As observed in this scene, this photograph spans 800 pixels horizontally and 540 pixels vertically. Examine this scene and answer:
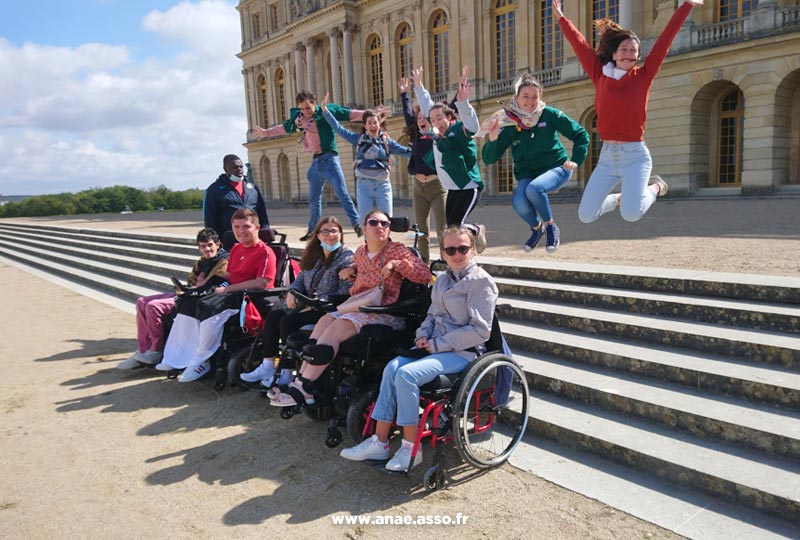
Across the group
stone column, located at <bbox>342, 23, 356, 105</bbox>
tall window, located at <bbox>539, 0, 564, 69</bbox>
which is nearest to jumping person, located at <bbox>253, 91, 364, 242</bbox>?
tall window, located at <bbox>539, 0, 564, 69</bbox>

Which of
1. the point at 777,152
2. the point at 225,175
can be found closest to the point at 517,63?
the point at 777,152

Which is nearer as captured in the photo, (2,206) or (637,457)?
(637,457)

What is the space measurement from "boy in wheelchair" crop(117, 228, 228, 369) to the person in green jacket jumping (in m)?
3.44

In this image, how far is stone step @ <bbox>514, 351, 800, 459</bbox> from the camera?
3437mm

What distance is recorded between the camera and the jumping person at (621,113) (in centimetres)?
334

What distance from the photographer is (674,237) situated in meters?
9.41

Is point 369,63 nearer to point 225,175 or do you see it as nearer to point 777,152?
point 777,152

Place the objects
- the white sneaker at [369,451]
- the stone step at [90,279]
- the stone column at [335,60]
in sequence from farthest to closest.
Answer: the stone column at [335,60]
the stone step at [90,279]
the white sneaker at [369,451]

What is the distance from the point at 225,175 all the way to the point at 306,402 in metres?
3.57

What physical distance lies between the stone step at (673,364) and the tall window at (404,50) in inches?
1198

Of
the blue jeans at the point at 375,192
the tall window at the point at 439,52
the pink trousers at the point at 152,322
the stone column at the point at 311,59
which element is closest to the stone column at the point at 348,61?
the stone column at the point at 311,59

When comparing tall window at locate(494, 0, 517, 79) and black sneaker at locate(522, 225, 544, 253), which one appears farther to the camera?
tall window at locate(494, 0, 517, 79)

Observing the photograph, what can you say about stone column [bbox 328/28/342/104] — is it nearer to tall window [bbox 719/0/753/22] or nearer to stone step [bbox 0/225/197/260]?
stone step [bbox 0/225/197/260]

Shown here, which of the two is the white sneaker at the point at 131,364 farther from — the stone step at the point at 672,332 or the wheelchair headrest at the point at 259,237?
the stone step at the point at 672,332
